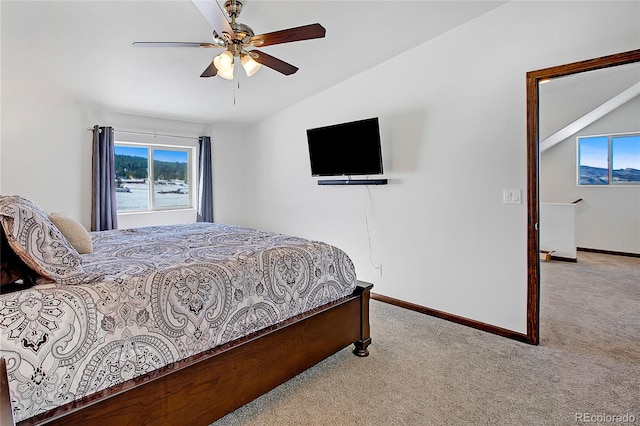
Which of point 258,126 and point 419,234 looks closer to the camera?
point 419,234

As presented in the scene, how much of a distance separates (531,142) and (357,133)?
156 cm

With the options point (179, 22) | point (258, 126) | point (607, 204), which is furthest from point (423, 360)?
point (607, 204)

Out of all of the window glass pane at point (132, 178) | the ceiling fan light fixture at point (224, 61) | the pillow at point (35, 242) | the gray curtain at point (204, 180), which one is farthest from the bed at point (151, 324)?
the gray curtain at point (204, 180)

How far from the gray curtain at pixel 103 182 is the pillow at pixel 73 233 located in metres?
2.08

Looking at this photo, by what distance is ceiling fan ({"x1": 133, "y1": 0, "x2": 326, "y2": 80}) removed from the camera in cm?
201

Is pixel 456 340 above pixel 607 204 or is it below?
below

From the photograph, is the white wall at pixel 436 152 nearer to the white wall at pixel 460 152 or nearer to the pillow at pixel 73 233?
the white wall at pixel 460 152

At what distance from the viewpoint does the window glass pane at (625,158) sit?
18.6ft

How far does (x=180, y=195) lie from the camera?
5.21m

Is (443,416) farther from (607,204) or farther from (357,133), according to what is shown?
(607,204)

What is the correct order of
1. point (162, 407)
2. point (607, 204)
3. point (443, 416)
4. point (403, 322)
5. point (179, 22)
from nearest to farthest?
point (162, 407) → point (443, 416) → point (179, 22) → point (403, 322) → point (607, 204)

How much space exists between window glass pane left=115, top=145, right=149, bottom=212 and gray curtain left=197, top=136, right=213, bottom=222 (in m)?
0.71

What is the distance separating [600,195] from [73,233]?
7.48 metres

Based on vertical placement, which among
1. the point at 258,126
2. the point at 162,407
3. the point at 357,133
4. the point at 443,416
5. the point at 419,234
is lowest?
the point at 443,416
